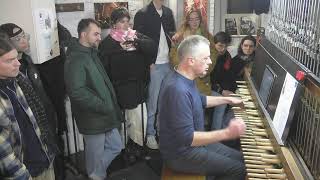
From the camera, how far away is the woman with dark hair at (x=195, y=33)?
3678mm

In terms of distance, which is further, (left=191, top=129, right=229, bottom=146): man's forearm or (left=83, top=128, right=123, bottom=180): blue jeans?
(left=83, top=128, right=123, bottom=180): blue jeans

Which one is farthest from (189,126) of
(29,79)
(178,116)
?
(29,79)

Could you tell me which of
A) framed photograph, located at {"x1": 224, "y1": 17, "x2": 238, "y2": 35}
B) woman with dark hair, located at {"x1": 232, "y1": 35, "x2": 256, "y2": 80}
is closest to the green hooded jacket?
woman with dark hair, located at {"x1": 232, "y1": 35, "x2": 256, "y2": 80}

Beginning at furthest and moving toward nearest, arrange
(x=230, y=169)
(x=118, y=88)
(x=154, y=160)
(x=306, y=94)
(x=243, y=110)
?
(x=154, y=160) < (x=118, y=88) < (x=243, y=110) < (x=230, y=169) < (x=306, y=94)

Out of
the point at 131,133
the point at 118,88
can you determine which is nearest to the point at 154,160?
the point at 131,133

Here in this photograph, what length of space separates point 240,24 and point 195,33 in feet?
2.40

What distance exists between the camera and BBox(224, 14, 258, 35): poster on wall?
4098 millimetres

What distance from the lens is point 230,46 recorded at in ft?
13.6

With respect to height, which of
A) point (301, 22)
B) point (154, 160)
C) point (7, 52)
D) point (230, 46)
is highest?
point (301, 22)

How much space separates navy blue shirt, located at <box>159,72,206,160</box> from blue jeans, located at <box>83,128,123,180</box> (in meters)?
0.80

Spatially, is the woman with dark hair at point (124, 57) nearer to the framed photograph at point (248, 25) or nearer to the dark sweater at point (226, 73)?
the dark sweater at point (226, 73)

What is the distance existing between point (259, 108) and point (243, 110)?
177 millimetres

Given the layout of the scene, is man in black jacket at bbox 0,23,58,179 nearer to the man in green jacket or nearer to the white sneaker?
the man in green jacket

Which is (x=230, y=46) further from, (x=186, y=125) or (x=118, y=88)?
(x=186, y=125)
